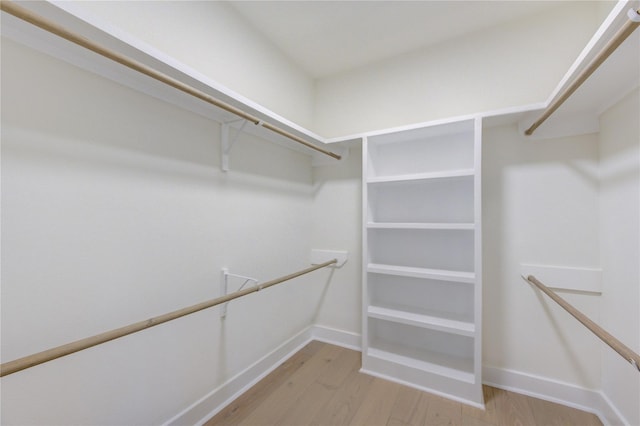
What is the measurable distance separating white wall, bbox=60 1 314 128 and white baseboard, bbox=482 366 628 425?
8.07ft

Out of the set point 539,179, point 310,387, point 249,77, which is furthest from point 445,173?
point 310,387

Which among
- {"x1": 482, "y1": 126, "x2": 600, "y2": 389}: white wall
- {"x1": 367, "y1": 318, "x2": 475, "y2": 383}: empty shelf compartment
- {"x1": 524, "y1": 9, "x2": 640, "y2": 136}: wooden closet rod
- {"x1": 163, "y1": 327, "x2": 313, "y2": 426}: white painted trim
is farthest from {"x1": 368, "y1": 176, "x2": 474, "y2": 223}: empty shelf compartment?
{"x1": 163, "y1": 327, "x2": 313, "y2": 426}: white painted trim

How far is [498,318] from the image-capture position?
5.64ft

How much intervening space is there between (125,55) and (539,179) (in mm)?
2275

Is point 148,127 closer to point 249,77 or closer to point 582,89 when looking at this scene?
point 249,77

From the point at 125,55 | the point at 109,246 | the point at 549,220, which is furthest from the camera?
the point at 549,220

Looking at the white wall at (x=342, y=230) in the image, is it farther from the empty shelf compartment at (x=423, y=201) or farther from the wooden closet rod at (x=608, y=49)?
the wooden closet rod at (x=608, y=49)

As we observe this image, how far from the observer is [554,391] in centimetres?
156

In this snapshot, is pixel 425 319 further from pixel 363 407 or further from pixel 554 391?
pixel 554 391

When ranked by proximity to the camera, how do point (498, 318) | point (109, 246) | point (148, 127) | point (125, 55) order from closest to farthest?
point (125, 55)
point (109, 246)
point (148, 127)
point (498, 318)

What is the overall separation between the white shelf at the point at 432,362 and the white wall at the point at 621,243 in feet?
2.24

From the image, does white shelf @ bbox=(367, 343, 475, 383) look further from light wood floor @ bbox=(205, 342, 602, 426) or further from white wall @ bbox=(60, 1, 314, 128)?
white wall @ bbox=(60, 1, 314, 128)

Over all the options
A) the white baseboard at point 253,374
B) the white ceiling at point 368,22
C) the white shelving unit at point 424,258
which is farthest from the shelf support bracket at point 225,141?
the white baseboard at point 253,374

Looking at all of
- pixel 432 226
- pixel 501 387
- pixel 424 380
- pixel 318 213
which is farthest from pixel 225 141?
pixel 501 387
